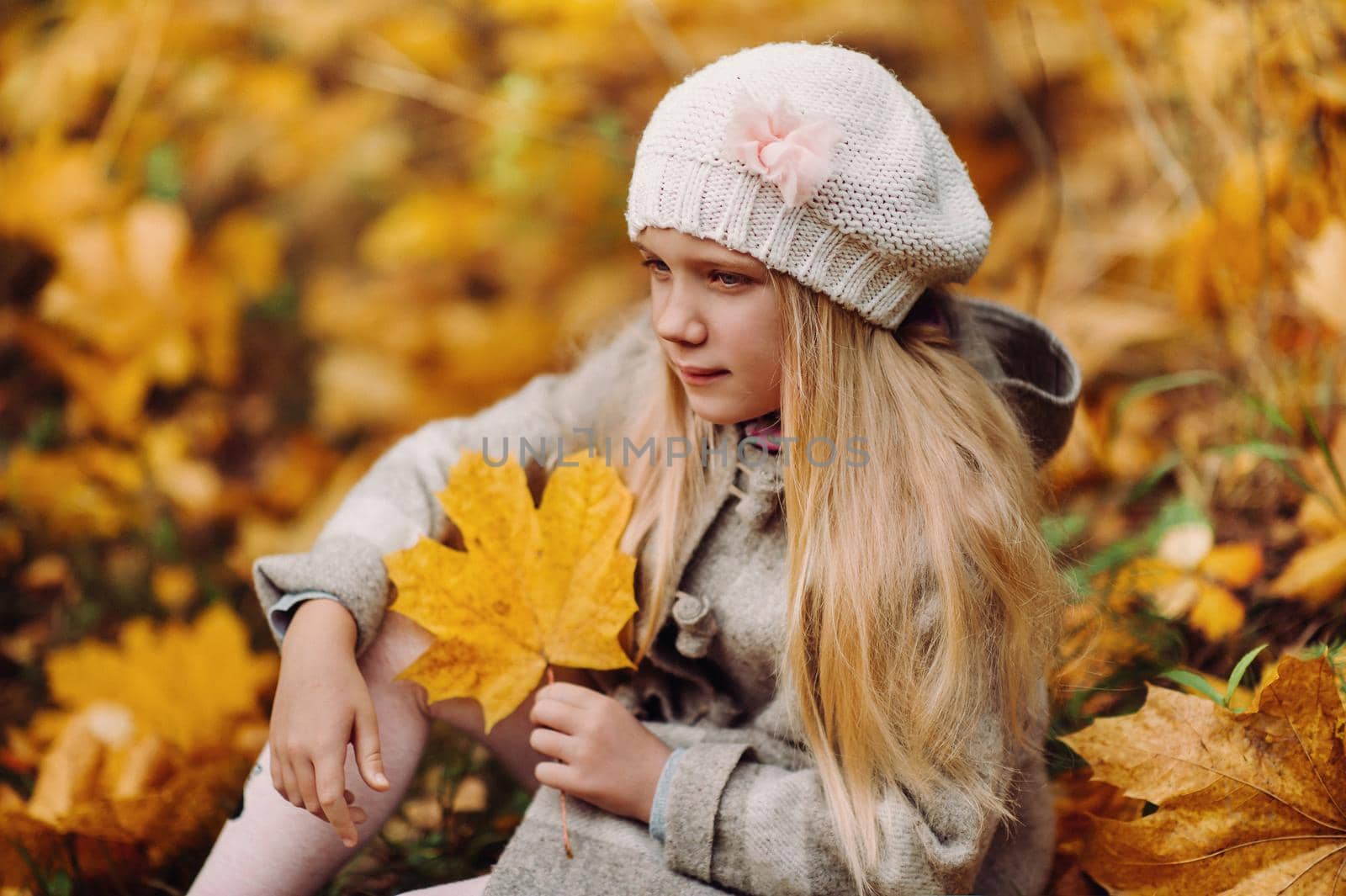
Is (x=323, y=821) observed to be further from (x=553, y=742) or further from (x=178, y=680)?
(x=178, y=680)

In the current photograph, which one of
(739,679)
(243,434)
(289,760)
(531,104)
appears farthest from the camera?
(243,434)

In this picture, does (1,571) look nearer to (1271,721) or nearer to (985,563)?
(985,563)

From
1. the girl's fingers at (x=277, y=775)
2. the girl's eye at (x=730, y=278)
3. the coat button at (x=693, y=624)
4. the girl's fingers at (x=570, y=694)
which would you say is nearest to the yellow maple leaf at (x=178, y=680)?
the girl's fingers at (x=277, y=775)

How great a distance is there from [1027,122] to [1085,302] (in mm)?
538

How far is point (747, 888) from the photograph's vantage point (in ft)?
3.79

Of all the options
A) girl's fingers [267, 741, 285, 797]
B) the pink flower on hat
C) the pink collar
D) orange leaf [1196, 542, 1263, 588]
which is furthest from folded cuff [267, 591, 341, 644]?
orange leaf [1196, 542, 1263, 588]

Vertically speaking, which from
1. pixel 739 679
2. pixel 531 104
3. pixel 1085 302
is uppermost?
pixel 531 104

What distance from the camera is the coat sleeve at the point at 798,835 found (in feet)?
3.63

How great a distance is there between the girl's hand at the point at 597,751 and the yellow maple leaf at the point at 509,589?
1.6 inches

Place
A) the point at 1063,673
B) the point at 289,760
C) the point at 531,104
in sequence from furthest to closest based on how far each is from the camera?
the point at 531,104 → the point at 1063,673 → the point at 289,760

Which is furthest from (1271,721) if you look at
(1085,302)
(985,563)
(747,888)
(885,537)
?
(1085,302)

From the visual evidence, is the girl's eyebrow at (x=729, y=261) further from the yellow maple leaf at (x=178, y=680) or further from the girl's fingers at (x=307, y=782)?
the yellow maple leaf at (x=178, y=680)

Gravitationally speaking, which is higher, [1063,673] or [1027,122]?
[1027,122]

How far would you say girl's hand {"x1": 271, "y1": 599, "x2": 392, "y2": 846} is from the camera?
1108mm
